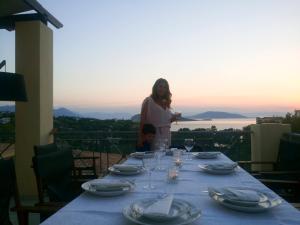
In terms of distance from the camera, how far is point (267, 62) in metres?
6.89

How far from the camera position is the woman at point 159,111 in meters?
4.05

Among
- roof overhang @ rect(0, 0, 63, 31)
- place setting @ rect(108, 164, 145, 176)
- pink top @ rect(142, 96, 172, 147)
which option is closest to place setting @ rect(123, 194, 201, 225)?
place setting @ rect(108, 164, 145, 176)

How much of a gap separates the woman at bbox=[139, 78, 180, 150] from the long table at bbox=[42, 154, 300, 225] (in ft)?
6.10

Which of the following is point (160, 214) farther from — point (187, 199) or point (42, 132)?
point (42, 132)

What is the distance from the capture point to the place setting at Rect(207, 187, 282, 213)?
1.45m

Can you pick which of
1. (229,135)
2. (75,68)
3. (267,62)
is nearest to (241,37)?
(267,62)

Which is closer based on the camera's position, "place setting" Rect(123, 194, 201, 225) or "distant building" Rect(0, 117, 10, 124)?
"place setting" Rect(123, 194, 201, 225)

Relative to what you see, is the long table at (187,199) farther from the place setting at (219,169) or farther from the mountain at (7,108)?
the mountain at (7,108)

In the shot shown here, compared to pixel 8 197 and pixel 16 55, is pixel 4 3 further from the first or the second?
pixel 8 197

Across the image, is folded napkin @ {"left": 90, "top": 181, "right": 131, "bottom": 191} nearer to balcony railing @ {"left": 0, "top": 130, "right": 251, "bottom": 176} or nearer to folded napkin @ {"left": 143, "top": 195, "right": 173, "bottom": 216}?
folded napkin @ {"left": 143, "top": 195, "right": 173, "bottom": 216}

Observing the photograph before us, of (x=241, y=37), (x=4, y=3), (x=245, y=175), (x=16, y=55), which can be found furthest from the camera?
(x=241, y=37)

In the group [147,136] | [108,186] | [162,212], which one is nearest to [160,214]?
[162,212]

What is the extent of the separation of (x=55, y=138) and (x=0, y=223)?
13.2 ft

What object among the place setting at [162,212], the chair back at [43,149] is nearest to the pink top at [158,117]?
the chair back at [43,149]
